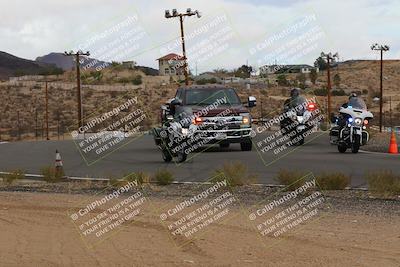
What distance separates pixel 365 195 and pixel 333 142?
9.71 metres

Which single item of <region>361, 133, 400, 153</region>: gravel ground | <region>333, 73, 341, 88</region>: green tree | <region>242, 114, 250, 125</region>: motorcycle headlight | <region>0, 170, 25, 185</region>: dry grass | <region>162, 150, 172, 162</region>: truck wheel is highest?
<region>242, 114, 250, 125</region>: motorcycle headlight

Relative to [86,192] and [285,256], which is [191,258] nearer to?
[285,256]

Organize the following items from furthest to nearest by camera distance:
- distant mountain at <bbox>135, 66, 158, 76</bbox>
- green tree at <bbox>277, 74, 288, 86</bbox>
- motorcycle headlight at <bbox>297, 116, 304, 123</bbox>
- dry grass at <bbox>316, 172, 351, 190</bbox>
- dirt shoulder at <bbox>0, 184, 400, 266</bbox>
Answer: distant mountain at <bbox>135, 66, 158, 76</bbox>, green tree at <bbox>277, 74, 288, 86</bbox>, motorcycle headlight at <bbox>297, 116, 304, 123</bbox>, dry grass at <bbox>316, 172, 351, 190</bbox>, dirt shoulder at <bbox>0, 184, 400, 266</bbox>

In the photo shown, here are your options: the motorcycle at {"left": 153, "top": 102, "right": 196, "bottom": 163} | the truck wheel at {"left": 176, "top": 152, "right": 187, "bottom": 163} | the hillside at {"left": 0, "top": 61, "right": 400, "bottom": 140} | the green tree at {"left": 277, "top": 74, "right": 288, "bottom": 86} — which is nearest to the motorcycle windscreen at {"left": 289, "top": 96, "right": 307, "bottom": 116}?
the motorcycle at {"left": 153, "top": 102, "right": 196, "bottom": 163}

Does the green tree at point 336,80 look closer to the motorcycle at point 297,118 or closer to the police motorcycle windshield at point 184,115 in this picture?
the motorcycle at point 297,118

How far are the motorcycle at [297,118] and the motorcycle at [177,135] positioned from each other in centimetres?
487

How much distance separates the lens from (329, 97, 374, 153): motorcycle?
2197cm

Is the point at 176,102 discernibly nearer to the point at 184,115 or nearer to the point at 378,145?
the point at 184,115

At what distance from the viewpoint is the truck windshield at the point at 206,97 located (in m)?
24.4

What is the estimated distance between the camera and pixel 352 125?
22.0 meters

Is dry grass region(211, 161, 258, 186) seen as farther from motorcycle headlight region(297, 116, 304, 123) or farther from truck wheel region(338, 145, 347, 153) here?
motorcycle headlight region(297, 116, 304, 123)

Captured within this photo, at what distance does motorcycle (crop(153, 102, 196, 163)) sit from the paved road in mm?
340

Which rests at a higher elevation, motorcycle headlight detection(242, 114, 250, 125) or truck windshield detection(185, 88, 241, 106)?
truck windshield detection(185, 88, 241, 106)

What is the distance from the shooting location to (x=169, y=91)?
93750 mm
